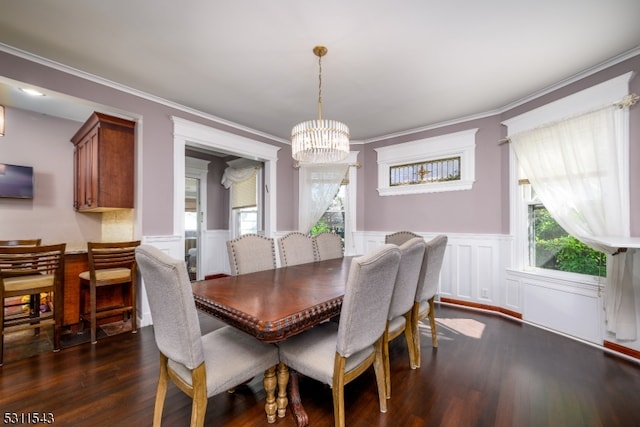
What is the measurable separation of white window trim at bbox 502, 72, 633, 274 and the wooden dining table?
2.46 metres

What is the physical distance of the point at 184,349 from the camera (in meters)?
1.23

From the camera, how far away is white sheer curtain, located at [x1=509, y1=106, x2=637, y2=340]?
7.54 feet

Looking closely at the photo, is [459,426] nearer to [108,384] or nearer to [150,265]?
[150,265]

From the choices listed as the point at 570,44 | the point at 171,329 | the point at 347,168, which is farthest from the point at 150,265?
the point at 347,168

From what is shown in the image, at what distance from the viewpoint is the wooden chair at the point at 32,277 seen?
7.07 ft

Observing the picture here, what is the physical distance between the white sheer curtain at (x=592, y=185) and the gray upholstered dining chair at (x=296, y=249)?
253 cm

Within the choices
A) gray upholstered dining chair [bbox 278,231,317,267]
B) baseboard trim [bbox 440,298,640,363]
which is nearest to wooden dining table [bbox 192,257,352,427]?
gray upholstered dining chair [bbox 278,231,317,267]

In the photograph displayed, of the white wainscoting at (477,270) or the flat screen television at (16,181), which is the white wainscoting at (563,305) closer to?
the white wainscoting at (477,270)

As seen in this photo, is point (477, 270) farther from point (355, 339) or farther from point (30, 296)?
point (30, 296)

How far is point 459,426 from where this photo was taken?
5.05 feet

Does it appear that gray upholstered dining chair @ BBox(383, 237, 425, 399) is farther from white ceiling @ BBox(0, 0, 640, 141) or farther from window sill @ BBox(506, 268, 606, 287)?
window sill @ BBox(506, 268, 606, 287)

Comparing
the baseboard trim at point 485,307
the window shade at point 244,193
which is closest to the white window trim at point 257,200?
the window shade at point 244,193

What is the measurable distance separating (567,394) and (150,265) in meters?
2.70

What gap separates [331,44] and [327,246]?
2.11m
